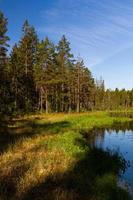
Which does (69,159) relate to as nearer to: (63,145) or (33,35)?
(63,145)

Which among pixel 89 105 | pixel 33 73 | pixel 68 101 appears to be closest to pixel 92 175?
pixel 33 73

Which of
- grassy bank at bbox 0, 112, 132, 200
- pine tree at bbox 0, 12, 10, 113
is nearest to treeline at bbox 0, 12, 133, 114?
pine tree at bbox 0, 12, 10, 113

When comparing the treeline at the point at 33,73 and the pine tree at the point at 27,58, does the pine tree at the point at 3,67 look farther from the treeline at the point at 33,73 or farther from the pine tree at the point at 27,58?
the pine tree at the point at 27,58

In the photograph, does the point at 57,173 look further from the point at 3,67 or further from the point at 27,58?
the point at 27,58

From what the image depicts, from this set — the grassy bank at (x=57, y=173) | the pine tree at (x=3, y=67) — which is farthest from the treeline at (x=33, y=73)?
the grassy bank at (x=57, y=173)

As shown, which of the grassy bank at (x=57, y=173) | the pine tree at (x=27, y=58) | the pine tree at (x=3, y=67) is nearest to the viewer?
the grassy bank at (x=57, y=173)

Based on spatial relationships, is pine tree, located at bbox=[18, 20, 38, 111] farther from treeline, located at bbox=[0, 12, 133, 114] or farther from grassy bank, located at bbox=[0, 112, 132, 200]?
grassy bank, located at bbox=[0, 112, 132, 200]

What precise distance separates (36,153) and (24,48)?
171 ft

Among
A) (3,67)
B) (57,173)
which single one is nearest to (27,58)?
(3,67)

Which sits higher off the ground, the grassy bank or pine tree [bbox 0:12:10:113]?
pine tree [bbox 0:12:10:113]

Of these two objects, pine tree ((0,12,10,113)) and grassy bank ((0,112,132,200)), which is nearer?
grassy bank ((0,112,132,200))

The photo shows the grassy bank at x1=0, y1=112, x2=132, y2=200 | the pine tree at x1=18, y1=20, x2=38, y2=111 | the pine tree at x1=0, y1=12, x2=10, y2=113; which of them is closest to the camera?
the grassy bank at x1=0, y1=112, x2=132, y2=200

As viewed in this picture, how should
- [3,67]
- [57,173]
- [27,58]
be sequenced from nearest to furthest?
1. [57,173]
2. [3,67]
3. [27,58]

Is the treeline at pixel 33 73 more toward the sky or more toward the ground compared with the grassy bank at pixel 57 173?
more toward the sky
